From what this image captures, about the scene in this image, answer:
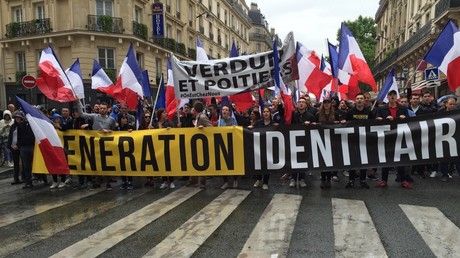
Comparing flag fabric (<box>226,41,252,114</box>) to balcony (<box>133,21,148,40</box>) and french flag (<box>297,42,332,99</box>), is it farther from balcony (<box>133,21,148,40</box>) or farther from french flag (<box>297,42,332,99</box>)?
balcony (<box>133,21,148,40</box>)

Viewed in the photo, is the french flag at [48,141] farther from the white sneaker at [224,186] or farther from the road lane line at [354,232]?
the road lane line at [354,232]

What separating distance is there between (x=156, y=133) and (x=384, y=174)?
182 inches

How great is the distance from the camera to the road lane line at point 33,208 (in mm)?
5713

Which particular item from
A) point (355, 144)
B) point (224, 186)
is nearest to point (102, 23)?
point (224, 186)

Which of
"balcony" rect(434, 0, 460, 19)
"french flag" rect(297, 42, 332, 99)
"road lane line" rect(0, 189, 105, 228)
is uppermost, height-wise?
"balcony" rect(434, 0, 460, 19)

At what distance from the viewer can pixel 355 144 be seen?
7.12 meters

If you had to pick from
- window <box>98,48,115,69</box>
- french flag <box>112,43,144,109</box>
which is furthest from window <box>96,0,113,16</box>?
french flag <box>112,43,144,109</box>

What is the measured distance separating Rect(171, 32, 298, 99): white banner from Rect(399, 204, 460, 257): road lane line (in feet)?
11.4

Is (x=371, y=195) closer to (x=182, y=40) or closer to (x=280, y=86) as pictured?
(x=280, y=86)

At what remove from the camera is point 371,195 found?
6.58m

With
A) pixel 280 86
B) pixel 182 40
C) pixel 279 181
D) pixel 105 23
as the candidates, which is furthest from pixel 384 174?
pixel 182 40

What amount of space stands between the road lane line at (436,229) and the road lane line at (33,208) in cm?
567

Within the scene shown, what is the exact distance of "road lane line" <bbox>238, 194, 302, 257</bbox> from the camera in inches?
163

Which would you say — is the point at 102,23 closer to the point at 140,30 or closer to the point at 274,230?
the point at 140,30
